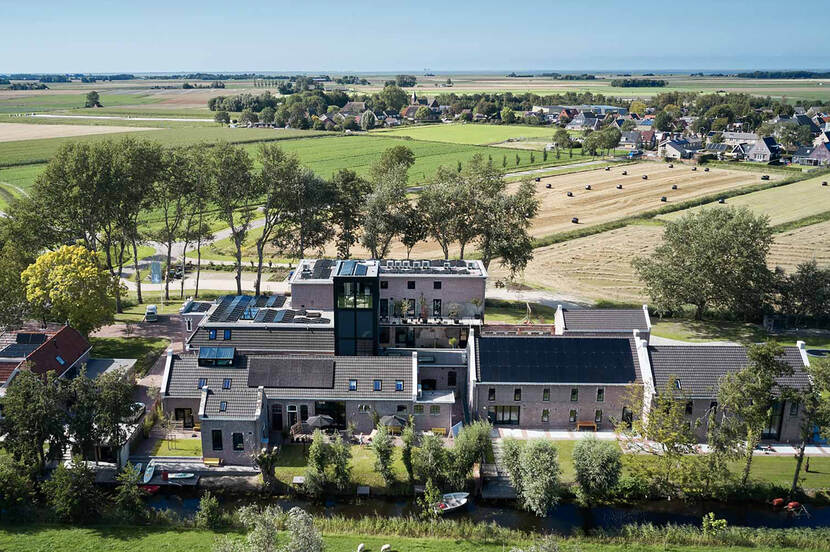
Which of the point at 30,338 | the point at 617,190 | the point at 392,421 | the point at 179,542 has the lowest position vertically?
the point at 179,542

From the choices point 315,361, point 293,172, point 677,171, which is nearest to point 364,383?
point 315,361

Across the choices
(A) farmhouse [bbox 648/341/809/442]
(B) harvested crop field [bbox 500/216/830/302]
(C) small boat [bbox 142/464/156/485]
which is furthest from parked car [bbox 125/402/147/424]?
(B) harvested crop field [bbox 500/216/830/302]

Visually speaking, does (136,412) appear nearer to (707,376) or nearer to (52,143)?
(707,376)

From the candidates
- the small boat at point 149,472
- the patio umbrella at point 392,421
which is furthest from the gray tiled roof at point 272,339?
the small boat at point 149,472

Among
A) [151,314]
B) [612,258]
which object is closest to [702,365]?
[612,258]

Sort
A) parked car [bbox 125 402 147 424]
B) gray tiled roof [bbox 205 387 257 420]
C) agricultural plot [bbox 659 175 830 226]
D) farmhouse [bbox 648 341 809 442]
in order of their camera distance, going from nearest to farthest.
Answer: parked car [bbox 125 402 147 424] < gray tiled roof [bbox 205 387 257 420] < farmhouse [bbox 648 341 809 442] < agricultural plot [bbox 659 175 830 226]

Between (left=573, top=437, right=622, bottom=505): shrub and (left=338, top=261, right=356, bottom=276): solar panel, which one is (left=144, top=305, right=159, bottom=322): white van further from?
(left=573, top=437, right=622, bottom=505): shrub
